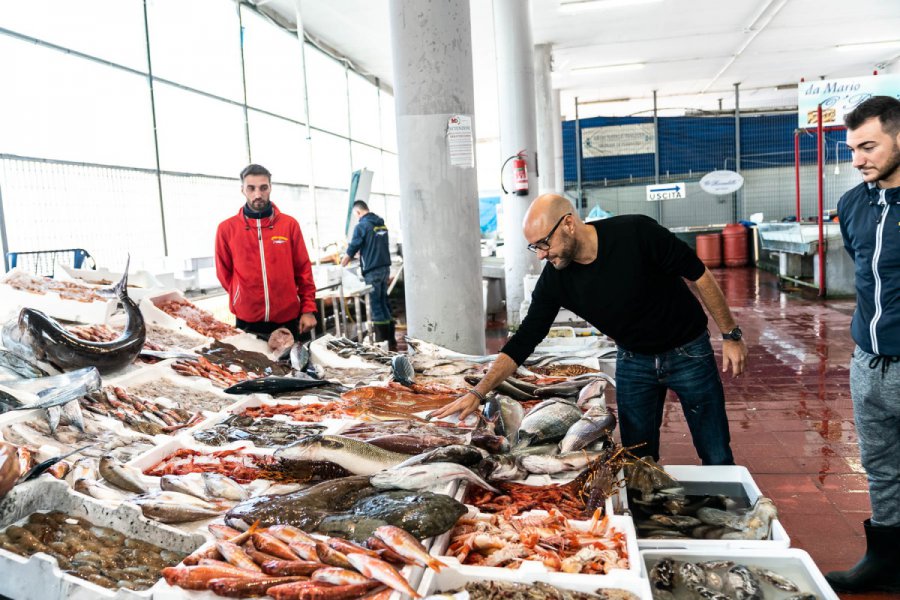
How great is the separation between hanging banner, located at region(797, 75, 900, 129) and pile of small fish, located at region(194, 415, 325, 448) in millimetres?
11733

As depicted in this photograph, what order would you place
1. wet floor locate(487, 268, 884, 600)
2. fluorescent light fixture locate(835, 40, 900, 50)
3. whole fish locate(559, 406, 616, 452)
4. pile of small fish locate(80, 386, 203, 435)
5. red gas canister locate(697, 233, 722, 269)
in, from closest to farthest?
1. whole fish locate(559, 406, 616, 452)
2. pile of small fish locate(80, 386, 203, 435)
3. wet floor locate(487, 268, 884, 600)
4. fluorescent light fixture locate(835, 40, 900, 50)
5. red gas canister locate(697, 233, 722, 269)

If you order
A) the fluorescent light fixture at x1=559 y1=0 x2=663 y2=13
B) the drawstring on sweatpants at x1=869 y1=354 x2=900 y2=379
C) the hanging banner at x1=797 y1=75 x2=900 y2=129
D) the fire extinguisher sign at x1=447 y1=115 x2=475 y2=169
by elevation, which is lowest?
the drawstring on sweatpants at x1=869 y1=354 x2=900 y2=379

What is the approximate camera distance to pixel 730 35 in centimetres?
1678

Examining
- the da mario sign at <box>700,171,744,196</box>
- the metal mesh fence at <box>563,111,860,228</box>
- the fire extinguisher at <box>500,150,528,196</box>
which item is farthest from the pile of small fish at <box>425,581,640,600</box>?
the metal mesh fence at <box>563,111,860,228</box>

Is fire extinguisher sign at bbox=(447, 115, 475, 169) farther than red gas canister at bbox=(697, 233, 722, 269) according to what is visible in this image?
No

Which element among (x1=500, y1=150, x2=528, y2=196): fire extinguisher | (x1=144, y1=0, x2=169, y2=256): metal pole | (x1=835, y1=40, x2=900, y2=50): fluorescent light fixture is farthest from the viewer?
(x1=835, y1=40, x2=900, y2=50): fluorescent light fixture

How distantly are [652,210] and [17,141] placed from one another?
1990 centimetres

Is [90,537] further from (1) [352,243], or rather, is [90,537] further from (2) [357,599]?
(1) [352,243]

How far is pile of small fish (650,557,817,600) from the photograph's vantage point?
7.15ft

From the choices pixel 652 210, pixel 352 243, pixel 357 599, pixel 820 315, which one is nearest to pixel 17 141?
pixel 352 243

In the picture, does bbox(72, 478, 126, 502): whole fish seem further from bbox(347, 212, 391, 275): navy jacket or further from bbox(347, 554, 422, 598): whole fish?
bbox(347, 212, 391, 275): navy jacket

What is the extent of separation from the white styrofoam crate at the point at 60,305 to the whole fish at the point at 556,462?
10.0 ft

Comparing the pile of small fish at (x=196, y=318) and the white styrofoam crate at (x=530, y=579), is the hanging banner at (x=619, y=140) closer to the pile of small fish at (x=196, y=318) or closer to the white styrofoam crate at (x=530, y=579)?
the pile of small fish at (x=196, y=318)

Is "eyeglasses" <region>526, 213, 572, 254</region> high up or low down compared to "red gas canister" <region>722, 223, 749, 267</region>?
up
